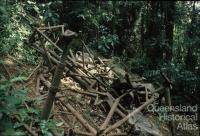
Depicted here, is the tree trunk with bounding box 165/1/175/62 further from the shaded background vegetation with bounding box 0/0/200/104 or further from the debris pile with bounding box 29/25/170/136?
the debris pile with bounding box 29/25/170/136

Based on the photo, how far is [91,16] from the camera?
10.9m

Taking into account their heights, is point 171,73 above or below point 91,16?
below

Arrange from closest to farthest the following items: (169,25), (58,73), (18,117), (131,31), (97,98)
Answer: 1. (58,73)
2. (18,117)
3. (97,98)
4. (169,25)
5. (131,31)

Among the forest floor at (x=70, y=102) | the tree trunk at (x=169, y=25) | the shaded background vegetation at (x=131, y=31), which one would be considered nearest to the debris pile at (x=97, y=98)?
the forest floor at (x=70, y=102)

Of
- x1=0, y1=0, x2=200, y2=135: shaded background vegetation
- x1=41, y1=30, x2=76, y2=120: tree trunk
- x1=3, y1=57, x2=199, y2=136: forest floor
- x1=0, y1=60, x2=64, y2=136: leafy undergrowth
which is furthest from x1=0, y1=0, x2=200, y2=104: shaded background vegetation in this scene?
x1=41, y1=30, x2=76, y2=120: tree trunk

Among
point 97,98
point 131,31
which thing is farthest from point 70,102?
point 131,31

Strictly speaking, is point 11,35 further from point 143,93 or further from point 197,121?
point 197,121

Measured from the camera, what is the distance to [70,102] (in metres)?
5.98

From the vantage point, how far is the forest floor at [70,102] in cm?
518

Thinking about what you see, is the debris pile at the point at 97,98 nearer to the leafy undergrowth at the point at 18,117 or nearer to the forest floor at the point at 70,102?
the forest floor at the point at 70,102

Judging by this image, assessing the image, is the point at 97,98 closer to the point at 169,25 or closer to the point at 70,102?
the point at 70,102

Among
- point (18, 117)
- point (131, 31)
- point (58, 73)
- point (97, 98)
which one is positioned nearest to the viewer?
point (58, 73)

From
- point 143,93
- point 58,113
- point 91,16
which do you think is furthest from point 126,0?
point 58,113

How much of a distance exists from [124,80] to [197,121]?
205cm
